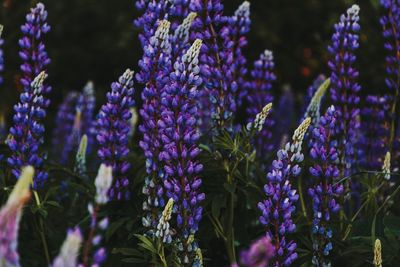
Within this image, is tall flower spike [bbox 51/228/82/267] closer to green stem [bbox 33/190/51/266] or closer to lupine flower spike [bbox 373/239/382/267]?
lupine flower spike [bbox 373/239/382/267]

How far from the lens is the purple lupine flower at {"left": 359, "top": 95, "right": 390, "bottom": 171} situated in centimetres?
423

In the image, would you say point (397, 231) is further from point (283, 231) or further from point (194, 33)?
point (194, 33)

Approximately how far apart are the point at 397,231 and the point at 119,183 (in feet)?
4.29

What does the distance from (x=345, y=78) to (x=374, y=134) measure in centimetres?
70

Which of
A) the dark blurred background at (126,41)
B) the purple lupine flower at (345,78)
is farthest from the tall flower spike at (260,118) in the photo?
the dark blurred background at (126,41)

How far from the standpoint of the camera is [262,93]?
4.17 metres

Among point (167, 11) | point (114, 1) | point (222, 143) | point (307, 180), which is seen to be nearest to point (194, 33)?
point (167, 11)

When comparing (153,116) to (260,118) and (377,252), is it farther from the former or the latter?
(377,252)

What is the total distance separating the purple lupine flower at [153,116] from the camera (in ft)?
10.3

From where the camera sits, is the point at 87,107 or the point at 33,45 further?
the point at 87,107

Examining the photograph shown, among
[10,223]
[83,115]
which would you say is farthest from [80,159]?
[10,223]

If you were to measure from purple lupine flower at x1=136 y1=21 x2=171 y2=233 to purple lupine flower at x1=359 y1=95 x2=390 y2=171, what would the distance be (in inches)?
62.2

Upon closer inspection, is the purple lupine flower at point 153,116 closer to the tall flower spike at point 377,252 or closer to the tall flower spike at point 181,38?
the tall flower spike at point 181,38

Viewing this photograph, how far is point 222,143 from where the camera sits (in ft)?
10.7
